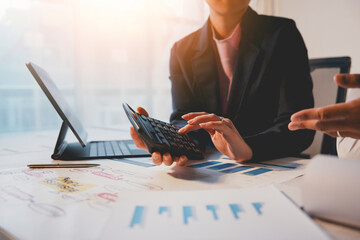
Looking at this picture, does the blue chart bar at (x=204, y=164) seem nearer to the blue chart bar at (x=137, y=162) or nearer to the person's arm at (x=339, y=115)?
the blue chart bar at (x=137, y=162)

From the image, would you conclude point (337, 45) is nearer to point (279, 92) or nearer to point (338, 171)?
point (279, 92)

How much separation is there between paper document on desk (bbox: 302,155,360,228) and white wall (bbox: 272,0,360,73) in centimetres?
194

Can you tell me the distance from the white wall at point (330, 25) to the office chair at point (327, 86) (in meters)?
0.80

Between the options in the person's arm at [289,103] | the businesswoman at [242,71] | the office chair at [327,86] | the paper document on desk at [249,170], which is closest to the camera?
the paper document on desk at [249,170]

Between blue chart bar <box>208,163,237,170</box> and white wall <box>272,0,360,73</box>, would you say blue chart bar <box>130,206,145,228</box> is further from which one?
white wall <box>272,0,360,73</box>

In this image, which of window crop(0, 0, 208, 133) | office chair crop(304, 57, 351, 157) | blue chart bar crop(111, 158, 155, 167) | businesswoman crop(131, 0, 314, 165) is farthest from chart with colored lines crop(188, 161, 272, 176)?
window crop(0, 0, 208, 133)

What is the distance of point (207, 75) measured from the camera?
1.19 m

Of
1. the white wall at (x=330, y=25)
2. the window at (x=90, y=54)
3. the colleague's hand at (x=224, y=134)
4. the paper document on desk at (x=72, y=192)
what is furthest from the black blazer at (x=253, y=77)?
the white wall at (x=330, y=25)

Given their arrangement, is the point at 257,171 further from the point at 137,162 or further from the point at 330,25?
the point at 330,25

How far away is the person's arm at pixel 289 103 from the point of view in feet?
2.52

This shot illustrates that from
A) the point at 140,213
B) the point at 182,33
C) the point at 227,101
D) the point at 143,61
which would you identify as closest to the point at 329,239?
the point at 140,213

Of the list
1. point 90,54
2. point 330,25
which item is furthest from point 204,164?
point 330,25

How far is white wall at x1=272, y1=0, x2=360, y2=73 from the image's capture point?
6.44 feet

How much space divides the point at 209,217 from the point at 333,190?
153mm
